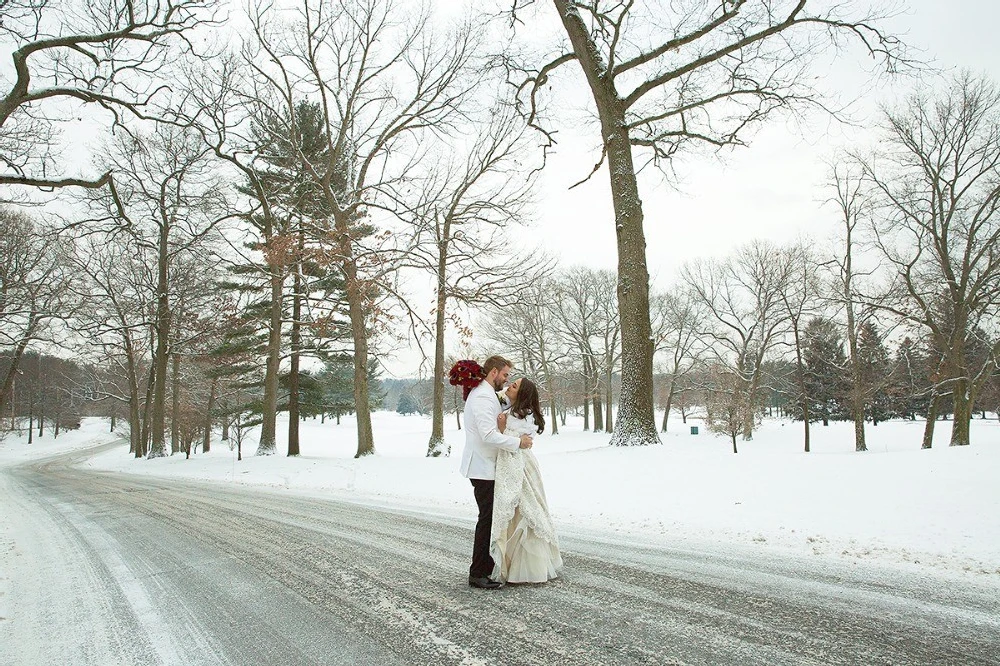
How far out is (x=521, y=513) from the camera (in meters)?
4.26

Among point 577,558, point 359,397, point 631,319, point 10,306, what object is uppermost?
point 10,306

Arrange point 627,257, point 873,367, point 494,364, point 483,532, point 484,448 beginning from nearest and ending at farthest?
1. point 483,532
2. point 484,448
3. point 494,364
4. point 627,257
5. point 873,367

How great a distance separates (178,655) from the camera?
3047 millimetres

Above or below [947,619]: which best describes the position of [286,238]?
above

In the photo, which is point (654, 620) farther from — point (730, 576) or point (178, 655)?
point (178, 655)

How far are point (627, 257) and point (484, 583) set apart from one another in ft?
25.0

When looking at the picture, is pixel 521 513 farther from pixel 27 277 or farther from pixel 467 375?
pixel 27 277

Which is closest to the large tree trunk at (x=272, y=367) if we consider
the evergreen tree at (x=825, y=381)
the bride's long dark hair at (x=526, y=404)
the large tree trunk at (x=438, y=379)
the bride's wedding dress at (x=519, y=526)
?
the large tree trunk at (x=438, y=379)

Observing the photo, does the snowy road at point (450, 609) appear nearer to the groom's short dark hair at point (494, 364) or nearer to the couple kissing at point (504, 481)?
the couple kissing at point (504, 481)

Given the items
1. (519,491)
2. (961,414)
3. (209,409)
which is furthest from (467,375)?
(209,409)

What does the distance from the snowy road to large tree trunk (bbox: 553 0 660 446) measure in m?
4.81

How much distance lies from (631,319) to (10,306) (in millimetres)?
17911

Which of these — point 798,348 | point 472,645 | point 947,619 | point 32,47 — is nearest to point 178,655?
point 472,645

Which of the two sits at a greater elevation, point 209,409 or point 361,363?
point 361,363
